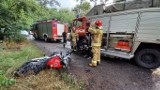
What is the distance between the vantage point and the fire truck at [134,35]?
486 cm

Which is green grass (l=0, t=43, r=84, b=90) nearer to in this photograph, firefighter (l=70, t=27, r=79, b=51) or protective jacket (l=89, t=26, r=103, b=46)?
protective jacket (l=89, t=26, r=103, b=46)

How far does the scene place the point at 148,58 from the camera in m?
5.40

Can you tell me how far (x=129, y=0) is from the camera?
578 centimetres

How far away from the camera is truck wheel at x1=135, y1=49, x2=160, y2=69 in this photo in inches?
205

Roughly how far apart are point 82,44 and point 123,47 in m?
2.60

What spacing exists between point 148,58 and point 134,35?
1.15 m

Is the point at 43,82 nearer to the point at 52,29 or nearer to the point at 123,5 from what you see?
the point at 123,5

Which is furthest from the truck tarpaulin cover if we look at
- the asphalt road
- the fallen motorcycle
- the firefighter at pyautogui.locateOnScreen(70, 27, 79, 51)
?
the fallen motorcycle

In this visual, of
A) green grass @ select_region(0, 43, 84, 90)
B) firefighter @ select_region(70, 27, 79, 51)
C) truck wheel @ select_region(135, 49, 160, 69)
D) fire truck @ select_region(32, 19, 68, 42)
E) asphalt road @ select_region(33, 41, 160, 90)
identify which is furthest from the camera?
fire truck @ select_region(32, 19, 68, 42)

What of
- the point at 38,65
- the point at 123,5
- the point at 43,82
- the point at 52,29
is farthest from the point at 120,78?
the point at 52,29

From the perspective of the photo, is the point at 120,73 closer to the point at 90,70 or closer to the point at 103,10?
the point at 90,70

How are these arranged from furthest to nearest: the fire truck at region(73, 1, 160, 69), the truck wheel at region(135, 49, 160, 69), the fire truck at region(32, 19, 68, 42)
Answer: the fire truck at region(32, 19, 68, 42)
the truck wheel at region(135, 49, 160, 69)
the fire truck at region(73, 1, 160, 69)

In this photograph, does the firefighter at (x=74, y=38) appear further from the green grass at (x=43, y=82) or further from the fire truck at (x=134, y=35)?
the green grass at (x=43, y=82)

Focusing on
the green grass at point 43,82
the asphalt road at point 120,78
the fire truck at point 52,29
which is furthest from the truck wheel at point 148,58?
the fire truck at point 52,29
